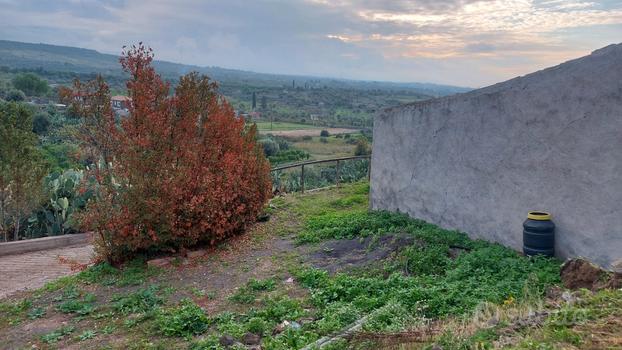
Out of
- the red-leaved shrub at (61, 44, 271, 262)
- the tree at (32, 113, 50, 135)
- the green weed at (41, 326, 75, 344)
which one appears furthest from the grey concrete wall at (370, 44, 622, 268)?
the tree at (32, 113, 50, 135)

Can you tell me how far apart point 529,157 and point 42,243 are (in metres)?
9.67

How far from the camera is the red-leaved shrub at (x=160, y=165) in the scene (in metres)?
8.18

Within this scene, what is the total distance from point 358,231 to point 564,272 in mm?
4179

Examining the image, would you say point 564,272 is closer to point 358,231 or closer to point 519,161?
point 519,161

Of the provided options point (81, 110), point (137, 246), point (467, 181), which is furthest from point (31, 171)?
point (467, 181)

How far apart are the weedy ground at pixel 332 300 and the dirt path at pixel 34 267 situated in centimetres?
78

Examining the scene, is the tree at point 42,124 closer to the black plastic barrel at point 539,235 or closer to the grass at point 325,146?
the grass at point 325,146

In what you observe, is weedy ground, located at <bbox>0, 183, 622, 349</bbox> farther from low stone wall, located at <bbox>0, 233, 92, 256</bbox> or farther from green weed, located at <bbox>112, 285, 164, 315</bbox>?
low stone wall, located at <bbox>0, 233, 92, 256</bbox>

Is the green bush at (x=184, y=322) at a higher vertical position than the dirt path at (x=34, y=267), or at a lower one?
higher

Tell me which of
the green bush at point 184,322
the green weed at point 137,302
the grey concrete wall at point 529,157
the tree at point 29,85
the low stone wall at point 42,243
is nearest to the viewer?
the green bush at point 184,322

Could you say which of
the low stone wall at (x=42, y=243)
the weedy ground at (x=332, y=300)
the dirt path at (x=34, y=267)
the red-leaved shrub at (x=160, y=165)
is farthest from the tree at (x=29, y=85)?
the weedy ground at (x=332, y=300)

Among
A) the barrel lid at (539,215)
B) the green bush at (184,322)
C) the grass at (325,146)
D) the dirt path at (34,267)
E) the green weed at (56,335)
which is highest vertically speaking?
the barrel lid at (539,215)

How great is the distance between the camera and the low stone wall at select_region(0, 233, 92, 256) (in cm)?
1034

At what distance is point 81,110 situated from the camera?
930 cm
